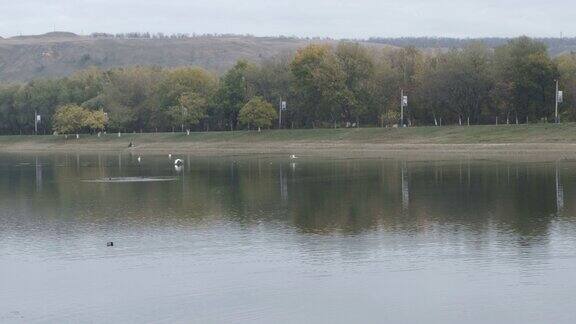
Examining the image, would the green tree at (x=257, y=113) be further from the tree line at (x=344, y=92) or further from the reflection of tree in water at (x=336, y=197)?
the reflection of tree in water at (x=336, y=197)

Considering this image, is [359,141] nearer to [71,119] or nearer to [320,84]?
[320,84]

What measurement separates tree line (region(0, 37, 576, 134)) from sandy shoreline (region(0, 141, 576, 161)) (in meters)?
7.03

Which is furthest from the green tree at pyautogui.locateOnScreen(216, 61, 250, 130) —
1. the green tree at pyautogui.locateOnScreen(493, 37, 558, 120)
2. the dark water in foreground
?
the dark water in foreground

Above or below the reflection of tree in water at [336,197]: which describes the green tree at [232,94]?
above

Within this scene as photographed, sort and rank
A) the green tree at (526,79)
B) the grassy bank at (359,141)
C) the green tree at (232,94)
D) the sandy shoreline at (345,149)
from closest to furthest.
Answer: the sandy shoreline at (345,149) → the grassy bank at (359,141) → the green tree at (526,79) → the green tree at (232,94)

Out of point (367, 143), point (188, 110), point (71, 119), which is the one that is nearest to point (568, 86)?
point (367, 143)

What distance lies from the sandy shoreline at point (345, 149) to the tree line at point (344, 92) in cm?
703

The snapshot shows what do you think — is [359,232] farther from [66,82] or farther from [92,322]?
[66,82]

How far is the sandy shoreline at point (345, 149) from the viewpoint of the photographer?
8819 centimetres

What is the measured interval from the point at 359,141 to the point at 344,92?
45.2ft

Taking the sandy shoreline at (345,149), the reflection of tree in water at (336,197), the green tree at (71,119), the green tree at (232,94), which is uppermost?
the green tree at (232,94)

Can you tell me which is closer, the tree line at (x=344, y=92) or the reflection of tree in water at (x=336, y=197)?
the reflection of tree in water at (x=336, y=197)

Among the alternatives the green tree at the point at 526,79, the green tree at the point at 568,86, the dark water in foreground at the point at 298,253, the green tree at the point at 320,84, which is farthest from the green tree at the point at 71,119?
the dark water in foreground at the point at 298,253

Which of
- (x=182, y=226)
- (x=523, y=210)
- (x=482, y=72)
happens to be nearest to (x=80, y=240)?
(x=182, y=226)
